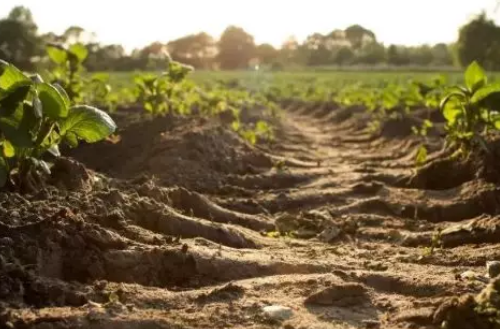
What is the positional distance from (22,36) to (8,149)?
24.5 m

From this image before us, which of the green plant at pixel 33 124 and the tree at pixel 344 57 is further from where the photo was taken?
the tree at pixel 344 57

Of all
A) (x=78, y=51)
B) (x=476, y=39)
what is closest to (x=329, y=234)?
(x=78, y=51)

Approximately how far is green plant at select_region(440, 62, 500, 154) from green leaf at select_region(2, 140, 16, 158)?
13.8ft

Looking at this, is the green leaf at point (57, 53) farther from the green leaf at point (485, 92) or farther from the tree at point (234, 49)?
the tree at point (234, 49)

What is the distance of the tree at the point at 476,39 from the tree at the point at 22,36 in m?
29.1

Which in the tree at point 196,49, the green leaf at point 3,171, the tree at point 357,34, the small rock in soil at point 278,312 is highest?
the tree at point 357,34

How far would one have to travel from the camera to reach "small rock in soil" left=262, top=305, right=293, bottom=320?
103 inches

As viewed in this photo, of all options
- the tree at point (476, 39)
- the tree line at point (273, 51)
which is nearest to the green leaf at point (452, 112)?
the tree line at point (273, 51)

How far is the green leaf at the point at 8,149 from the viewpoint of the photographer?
3.60 meters

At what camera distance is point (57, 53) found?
24.4ft

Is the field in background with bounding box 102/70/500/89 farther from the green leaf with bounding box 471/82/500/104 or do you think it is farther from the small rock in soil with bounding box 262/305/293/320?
the small rock in soil with bounding box 262/305/293/320

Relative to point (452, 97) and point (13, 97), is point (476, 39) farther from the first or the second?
point (13, 97)

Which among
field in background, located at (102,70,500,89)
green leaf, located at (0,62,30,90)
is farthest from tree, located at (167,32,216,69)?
green leaf, located at (0,62,30,90)

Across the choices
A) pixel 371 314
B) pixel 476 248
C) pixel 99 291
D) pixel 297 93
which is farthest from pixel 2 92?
pixel 297 93
